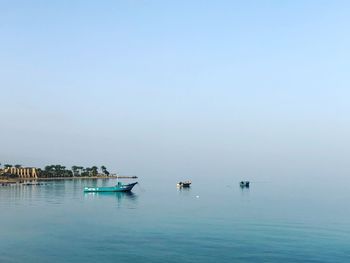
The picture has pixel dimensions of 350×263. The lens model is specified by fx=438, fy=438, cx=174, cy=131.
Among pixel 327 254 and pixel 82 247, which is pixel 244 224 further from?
pixel 82 247

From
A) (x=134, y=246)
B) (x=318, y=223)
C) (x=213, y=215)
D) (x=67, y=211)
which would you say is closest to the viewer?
Result: (x=134, y=246)

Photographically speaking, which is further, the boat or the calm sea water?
the boat

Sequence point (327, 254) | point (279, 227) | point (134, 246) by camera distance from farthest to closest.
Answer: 1. point (279, 227)
2. point (134, 246)
3. point (327, 254)

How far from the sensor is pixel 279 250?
6175 centimetres

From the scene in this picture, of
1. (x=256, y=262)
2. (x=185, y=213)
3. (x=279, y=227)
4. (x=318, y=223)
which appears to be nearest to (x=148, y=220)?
(x=185, y=213)

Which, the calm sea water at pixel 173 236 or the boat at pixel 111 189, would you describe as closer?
the calm sea water at pixel 173 236

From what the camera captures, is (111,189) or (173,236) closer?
(173,236)

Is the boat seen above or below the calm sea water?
above

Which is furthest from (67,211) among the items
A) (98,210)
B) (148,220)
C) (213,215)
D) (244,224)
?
(244,224)

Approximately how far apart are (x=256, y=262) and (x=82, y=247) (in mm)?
25171

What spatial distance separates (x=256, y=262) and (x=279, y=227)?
1274 inches

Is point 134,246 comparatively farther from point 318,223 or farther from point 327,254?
point 318,223

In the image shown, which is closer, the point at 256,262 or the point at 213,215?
the point at 256,262

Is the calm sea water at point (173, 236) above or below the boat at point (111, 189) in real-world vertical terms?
below
